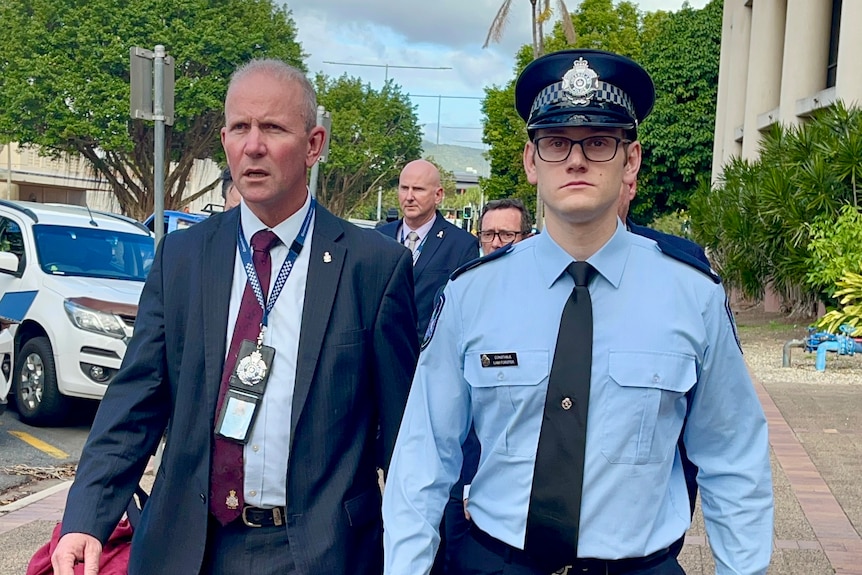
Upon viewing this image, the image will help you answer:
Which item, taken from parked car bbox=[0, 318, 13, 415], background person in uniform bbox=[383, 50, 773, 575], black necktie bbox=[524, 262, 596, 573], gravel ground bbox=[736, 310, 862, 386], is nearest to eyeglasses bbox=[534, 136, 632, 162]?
background person in uniform bbox=[383, 50, 773, 575]

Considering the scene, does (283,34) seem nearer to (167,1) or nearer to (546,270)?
(167,1)

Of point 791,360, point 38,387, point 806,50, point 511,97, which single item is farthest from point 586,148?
point 511,97

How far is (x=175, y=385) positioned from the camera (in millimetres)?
2721

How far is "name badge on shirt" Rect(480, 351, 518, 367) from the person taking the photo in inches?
88.7

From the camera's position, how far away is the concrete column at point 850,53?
1805 centimetres

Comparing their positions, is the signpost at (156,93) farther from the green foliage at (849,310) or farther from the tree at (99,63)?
the tree at (99,63)

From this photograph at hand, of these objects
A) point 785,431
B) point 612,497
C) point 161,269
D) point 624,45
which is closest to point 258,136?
point 161,269

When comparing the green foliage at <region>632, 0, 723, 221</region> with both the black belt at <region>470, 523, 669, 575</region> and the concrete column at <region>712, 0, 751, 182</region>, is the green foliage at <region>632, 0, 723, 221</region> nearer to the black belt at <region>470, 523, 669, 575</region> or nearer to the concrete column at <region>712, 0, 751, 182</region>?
the concrete column at <region>712, 0, 751, 182</region>

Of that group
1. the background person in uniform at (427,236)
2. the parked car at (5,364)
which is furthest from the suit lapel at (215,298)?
the parked car at (5,364)

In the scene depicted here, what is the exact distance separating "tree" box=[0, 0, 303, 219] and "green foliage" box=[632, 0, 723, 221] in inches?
581

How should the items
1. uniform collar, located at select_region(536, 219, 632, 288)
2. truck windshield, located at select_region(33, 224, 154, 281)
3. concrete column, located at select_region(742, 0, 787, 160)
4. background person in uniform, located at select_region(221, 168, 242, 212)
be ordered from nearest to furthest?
uniform collar, located at select_region(536, 219, 632, 288) → background person in uniform, located at select_region(221, 168, 242, 212) → truck windshield, located at select_region(33, 224, 154, 281) → concrete column, located at select_region(742, 0, 787, 160)

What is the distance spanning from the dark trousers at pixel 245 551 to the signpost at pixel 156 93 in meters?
6.44

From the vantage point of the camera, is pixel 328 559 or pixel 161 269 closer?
pixel 328 559

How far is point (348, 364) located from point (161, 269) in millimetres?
576
